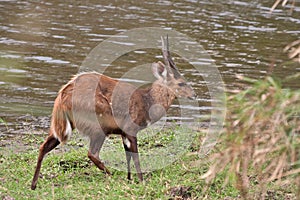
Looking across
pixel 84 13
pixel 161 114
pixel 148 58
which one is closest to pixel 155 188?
pixel 161 114

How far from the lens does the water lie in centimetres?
1123

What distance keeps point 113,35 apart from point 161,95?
22.2 ft

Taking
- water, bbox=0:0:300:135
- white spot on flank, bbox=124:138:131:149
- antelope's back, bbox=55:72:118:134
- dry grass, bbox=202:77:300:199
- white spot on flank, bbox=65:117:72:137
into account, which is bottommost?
water, bbox=0:0:300:135

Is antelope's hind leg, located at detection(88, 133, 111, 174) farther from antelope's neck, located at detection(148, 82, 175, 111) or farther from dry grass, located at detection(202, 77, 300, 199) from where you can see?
dry grass, located at detection(202, 77, 300, 199)

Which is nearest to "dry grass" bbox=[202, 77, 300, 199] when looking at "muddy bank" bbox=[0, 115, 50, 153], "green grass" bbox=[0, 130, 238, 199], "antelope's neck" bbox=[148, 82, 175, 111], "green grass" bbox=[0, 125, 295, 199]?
"green grass" bbox=[0, 125, 295, 199]

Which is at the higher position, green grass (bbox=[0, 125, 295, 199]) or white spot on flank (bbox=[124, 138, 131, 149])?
white spot on flank (bbox=[124, 138, 131, 149])

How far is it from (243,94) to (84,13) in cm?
1199

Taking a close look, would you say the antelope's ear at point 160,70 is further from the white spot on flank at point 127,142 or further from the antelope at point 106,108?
the white spot on flank at point 127,142

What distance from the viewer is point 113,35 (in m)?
14.2

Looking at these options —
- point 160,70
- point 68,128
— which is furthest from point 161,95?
point 68,128

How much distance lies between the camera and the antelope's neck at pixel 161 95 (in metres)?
7.56

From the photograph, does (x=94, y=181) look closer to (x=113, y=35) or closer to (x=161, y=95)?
(x=161, y=95)

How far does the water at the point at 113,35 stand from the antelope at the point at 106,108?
98.9 inches

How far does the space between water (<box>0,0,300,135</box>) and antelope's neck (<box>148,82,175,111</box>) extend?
252 centimetres
